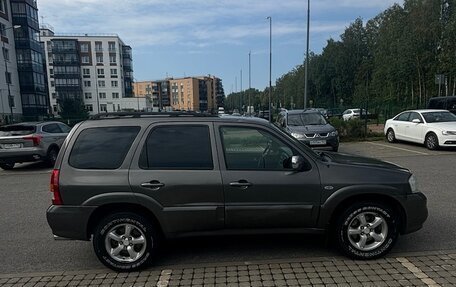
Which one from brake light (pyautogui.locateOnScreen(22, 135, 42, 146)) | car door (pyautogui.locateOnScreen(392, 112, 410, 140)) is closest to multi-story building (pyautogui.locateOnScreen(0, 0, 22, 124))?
brake light (pyautogui.locateOnScreen(22, 135, 42, 146))

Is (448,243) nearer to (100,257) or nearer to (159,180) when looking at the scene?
(159,180)

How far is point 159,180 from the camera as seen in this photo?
12.2 feet

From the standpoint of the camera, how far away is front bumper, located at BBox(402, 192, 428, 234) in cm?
389

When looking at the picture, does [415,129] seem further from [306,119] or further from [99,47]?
[99,47]

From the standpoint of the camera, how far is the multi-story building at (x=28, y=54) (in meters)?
51.6

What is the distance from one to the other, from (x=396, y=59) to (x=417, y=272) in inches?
1870

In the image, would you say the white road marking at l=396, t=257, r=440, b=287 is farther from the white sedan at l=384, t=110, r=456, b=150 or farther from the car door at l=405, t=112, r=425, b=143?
the car door at l=405, t=112, r=425, b=143

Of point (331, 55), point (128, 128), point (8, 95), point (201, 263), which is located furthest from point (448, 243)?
point (331, 55)

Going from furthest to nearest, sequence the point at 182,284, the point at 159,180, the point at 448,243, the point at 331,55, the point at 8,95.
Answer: the point at 331,55 → the point at 8,95 → the point at 448,243 → the point at 159,180 → the point at 182,284

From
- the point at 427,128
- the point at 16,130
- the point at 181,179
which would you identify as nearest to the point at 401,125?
the point at 427,128

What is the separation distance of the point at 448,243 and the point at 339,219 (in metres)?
1.53

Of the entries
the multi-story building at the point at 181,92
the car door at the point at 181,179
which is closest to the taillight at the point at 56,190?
the car door at the point at 181,179

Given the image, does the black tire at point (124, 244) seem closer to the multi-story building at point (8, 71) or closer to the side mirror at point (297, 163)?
the side mirror at point (297, 163)

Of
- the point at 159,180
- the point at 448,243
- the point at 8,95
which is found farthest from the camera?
the point at 8,95
